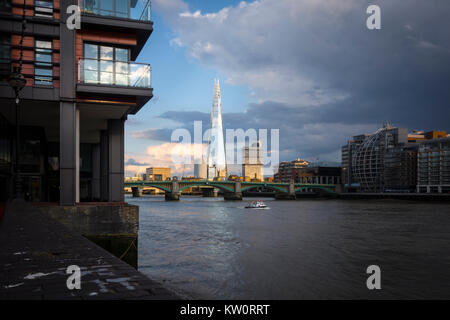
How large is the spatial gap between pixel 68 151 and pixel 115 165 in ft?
16.1

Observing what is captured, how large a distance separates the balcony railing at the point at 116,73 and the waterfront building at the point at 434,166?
16571 centimetres

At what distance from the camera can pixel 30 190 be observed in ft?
106

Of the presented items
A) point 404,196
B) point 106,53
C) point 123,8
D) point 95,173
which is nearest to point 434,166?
point 404,196

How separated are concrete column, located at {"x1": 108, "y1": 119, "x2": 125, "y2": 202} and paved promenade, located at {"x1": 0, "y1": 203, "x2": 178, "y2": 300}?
1663 centimetres

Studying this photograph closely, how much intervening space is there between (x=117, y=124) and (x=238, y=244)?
16343 millimetres

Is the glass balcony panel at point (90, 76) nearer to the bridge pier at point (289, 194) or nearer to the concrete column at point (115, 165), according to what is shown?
the concrete column at point (115, 165)

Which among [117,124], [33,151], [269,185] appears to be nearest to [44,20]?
[117,124]

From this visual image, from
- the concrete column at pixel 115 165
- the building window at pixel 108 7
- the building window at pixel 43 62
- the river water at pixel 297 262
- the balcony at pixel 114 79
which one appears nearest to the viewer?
the river water at pixel 297 262

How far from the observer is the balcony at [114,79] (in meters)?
22.0

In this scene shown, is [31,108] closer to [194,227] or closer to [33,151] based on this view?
[33,151]

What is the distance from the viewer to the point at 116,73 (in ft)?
74.2

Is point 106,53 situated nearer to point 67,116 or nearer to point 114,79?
point 114,79

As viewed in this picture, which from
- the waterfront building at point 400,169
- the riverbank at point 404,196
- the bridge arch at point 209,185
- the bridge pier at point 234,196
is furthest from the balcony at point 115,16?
the waterfront building at point 400,169

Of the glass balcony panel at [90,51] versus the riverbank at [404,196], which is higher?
the glass balcony panel at [90,51]
